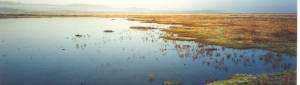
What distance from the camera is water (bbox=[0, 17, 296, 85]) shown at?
Result: 770cm

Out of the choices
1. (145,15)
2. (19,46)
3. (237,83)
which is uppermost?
(145,15)

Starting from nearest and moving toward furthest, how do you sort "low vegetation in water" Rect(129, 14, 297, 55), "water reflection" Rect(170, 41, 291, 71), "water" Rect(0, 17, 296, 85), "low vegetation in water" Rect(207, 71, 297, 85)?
"low vegetation in water" Rect(207, 71, 297, 85) < "water" Rect(0, 17, 296, 85) < "low vegetation in water" Rect(129, 14, 297, 55) < "water reflection" Rect(170, 41, 291, 71)

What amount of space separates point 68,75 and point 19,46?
2.26 metres

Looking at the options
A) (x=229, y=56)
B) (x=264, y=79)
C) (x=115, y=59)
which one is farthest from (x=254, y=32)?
(x=115, y=59)

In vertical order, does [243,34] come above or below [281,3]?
below

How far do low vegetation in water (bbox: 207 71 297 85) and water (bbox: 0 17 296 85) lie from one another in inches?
10.3

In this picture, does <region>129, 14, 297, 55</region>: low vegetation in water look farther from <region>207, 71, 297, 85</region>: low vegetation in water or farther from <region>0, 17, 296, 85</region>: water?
<region>207, 71, 297, 85</region>: low vegetation in water

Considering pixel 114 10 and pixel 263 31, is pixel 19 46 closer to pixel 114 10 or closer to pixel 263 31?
pixel 114 10

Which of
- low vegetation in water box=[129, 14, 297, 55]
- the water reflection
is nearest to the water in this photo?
the water reflection

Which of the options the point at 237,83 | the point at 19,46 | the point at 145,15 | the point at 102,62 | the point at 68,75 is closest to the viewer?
the point at 237,83

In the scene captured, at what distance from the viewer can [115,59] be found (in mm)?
8922

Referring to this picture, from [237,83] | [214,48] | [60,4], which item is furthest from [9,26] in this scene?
[237,83]

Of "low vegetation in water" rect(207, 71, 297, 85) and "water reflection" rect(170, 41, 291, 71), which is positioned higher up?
"water reflection" rect(170, 41, 291, 71)

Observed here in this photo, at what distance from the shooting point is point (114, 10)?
967 cm
